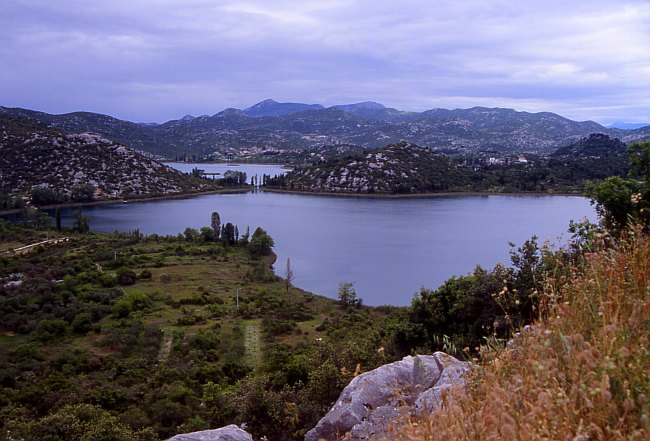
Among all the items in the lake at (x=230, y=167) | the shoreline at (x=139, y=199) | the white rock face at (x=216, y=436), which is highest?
the lake at (x=230, y=167)

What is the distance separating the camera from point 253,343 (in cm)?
2008

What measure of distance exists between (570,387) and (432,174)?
300 feet

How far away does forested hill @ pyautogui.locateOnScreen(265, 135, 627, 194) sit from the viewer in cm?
8544

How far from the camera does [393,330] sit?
10.3 metres

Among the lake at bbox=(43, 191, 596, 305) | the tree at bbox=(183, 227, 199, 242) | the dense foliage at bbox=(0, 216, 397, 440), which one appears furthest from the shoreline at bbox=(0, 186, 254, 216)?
the tree at bbox=(183, 227, 199, 242)

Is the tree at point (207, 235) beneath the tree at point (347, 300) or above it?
above

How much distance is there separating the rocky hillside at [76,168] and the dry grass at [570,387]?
78201 millimetres

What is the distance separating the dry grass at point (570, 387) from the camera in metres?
1.62

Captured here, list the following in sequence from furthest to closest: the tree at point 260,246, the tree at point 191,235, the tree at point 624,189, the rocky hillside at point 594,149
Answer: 1. the rocky hillside at point 594,149
2. the tree at point 191,235
3. the tree at point 260,246
4. the tree at point 624,189

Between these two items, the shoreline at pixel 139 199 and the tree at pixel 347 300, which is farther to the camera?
the shoreline at pixel 139 199

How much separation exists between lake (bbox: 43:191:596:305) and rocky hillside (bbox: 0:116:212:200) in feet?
19.8

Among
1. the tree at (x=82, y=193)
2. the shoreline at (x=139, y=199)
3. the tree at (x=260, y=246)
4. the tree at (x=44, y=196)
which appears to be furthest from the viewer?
the tree at (x=82, y=193)

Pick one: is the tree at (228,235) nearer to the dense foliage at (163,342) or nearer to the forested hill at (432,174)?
the dense foliage at (163,342)

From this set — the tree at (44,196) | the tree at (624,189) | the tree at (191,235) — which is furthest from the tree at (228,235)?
the tree at (624,189)
